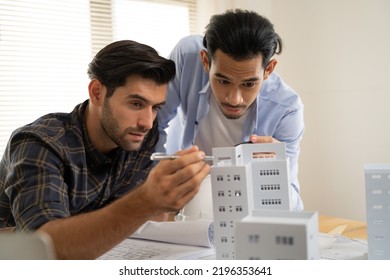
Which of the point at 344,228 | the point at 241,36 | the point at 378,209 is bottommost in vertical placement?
the point at 344,228

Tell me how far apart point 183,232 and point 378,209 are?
17.8 inches

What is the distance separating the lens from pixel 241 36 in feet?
4.33

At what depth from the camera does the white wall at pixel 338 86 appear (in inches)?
81.8

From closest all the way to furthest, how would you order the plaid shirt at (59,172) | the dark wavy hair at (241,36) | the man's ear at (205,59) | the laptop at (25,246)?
the laptop at (25,246) → the plaid shirt at (59,172) → the dark wavy hair at (241,36) → the man's ear at (205,59)

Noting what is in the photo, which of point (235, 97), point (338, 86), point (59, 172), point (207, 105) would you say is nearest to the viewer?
point (59, 172)

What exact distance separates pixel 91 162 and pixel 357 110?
1441mm

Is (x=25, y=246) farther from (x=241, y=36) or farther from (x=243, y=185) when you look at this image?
(x=241, y=36)

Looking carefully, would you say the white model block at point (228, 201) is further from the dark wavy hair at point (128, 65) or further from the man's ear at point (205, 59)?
the man's ear at point (205, 59)

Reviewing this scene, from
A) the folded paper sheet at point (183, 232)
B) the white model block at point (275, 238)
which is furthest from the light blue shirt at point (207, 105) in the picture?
the white model block at point (275, 238)

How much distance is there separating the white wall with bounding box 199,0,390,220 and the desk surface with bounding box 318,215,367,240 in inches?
34.2

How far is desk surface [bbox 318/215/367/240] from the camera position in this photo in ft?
3.85

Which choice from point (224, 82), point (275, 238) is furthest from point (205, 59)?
point (275, 238)

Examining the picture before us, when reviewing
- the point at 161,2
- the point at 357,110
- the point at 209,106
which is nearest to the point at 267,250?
the point at 209,106

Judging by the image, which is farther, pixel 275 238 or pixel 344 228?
pixel 344 228
